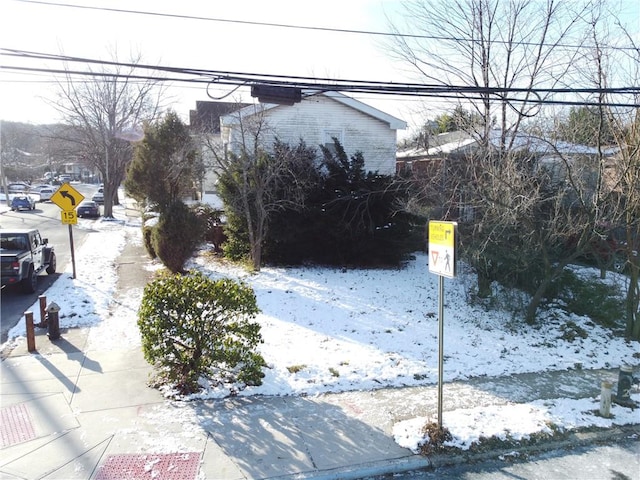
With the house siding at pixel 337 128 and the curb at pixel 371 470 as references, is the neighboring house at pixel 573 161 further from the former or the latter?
the house siding at pixel 337 128

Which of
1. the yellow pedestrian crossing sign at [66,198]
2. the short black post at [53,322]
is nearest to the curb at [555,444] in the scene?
the short black post at [53,322]

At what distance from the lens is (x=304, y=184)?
12.3 m

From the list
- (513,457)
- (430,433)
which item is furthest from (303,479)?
(513,457)

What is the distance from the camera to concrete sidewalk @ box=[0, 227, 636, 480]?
13.7 feet

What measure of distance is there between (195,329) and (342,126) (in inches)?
514

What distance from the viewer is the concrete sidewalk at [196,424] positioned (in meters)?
4.19

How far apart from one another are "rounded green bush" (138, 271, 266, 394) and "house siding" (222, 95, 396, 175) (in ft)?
37.2

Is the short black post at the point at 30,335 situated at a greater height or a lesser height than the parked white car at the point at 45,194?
lesser

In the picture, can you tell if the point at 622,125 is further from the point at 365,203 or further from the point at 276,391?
the point at 276,391

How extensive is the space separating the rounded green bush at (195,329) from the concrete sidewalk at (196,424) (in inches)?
15.4

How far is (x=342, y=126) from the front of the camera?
17.1m

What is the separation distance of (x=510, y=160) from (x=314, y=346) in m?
5.07

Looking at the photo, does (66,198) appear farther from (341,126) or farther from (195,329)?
(341,126)

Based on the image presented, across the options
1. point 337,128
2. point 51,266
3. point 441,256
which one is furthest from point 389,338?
point 337,128
